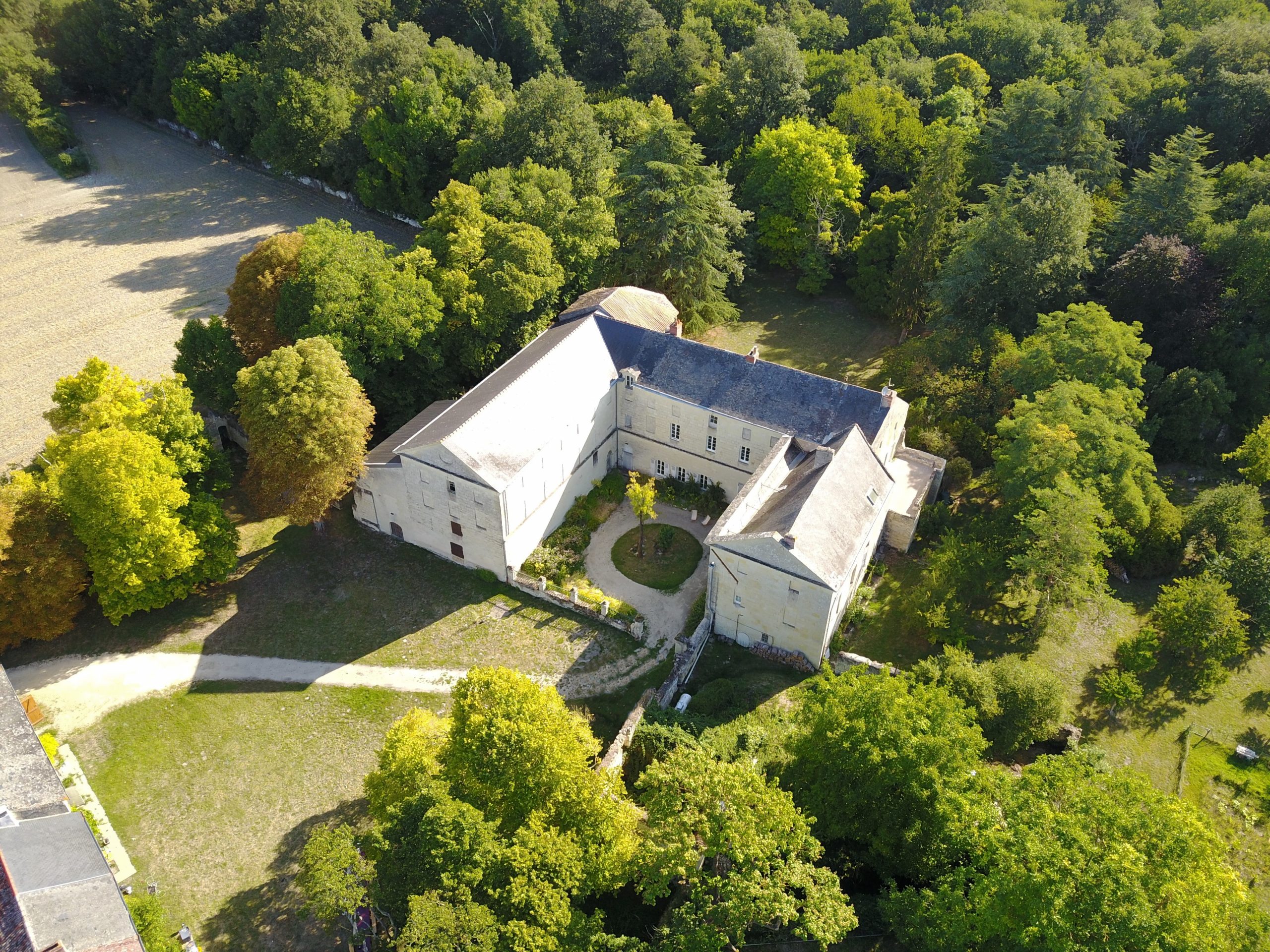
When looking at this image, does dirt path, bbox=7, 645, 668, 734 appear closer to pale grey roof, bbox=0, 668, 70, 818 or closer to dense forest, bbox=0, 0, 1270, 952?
dense forest, bbox=0, 0, 1270, 952

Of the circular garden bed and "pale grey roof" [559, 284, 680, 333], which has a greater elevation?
"pale grey roof" [559, 284, 680, 333]

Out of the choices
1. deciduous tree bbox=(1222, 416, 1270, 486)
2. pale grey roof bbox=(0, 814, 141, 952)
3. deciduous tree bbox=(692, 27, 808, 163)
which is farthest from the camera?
deciduous tree bbox=(692, 27, 808, 163)

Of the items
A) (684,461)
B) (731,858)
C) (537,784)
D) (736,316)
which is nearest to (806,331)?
(736,316)

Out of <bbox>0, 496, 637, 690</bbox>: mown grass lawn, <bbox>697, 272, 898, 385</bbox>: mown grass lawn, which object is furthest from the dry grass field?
<bbox>697, 272, 898, 385</bbox>: mown grass lawn

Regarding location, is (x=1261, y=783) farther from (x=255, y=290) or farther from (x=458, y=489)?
(x=255, y=290)

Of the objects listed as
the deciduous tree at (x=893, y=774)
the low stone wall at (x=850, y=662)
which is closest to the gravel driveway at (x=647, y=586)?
the low stone wall at (x=850, y=662)

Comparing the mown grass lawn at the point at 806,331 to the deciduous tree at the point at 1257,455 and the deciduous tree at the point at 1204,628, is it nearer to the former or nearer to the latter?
the deciduous tree at the point at 1257,455

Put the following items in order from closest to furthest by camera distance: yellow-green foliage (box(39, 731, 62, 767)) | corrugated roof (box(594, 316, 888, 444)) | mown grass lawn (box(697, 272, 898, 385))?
yellow-green foliage (box(39, 731, 62, 767)) < corrugated roof (box(594, 316, 888, 444)) < mown grass lawn (box(697, 272, 898, 385))

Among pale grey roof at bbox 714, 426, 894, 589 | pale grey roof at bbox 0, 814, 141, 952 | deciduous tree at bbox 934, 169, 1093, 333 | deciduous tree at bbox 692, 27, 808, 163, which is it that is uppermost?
deciduous tree at bbox 692, 27, 808, 163

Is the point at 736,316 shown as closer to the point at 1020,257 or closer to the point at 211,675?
the point at 1020,257
